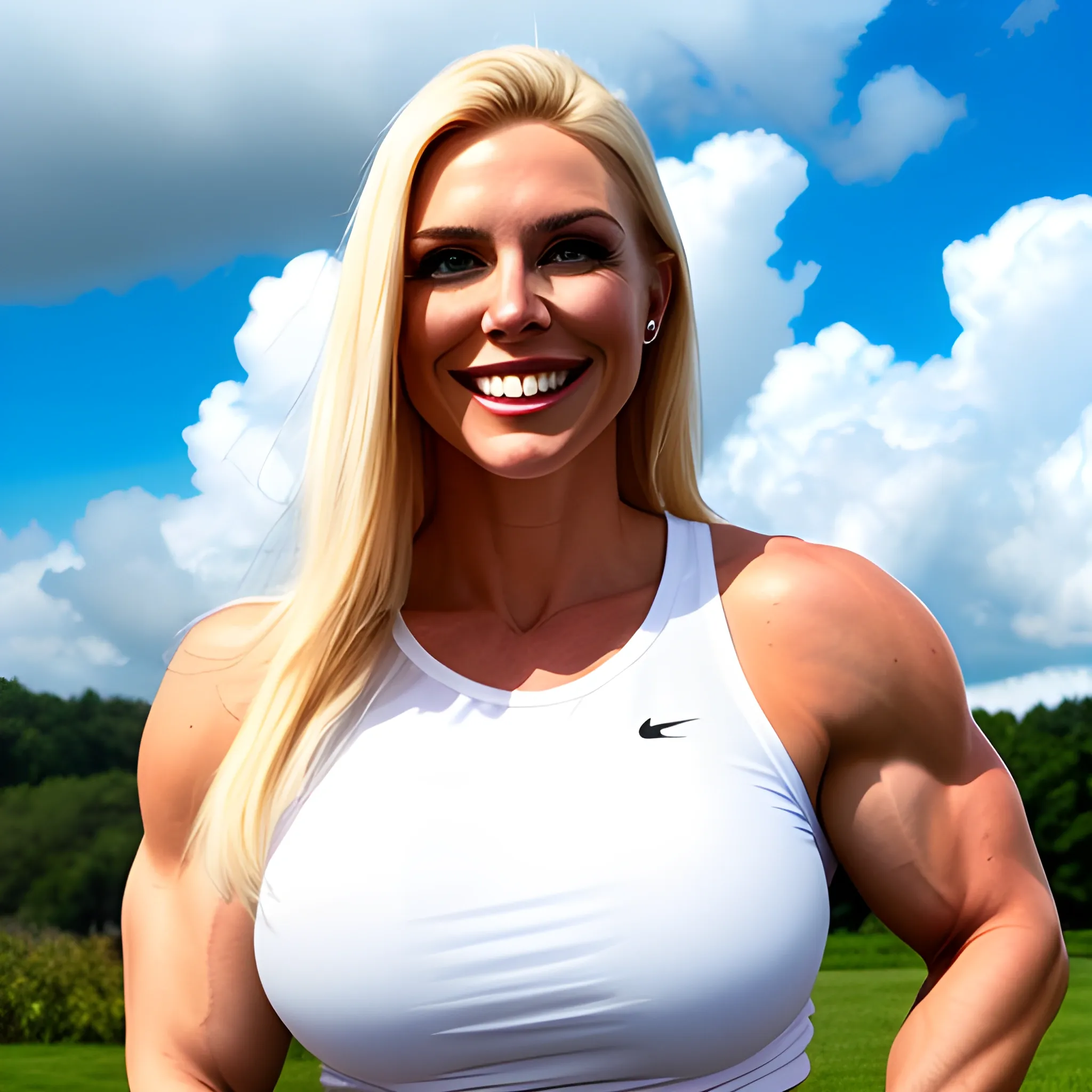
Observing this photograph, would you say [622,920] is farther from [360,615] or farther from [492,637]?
[360,615]

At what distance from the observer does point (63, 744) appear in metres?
9.96

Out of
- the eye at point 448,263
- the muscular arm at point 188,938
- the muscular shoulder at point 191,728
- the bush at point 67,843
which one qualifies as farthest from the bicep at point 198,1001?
the bush at point 67,843

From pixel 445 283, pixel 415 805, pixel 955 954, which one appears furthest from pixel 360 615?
pixel 955 954

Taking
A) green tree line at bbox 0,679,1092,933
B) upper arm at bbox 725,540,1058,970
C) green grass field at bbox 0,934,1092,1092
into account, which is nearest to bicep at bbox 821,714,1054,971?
upper arm at bbox 725,540,1058,970

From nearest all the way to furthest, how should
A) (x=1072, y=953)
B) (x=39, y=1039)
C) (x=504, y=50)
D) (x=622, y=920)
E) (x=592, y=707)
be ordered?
(x=622, y=920), (x=592, y=707), (x=504, y=50), (x=39, y=1039), (x=1072, y=953)

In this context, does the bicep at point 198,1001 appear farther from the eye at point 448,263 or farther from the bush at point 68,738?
the bush at point 68,738

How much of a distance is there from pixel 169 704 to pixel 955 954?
1.57m

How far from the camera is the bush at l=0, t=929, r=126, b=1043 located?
30.0ft

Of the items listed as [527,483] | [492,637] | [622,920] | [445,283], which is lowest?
[622,920]

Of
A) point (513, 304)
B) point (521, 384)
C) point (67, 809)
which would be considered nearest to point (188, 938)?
point (521, 384)

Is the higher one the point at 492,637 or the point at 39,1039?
the point at 492,637

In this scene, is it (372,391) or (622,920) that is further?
(372,391)

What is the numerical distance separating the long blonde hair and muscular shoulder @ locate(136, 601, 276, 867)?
52 mm

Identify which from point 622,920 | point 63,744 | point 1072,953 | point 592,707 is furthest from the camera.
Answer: point 1072,953
